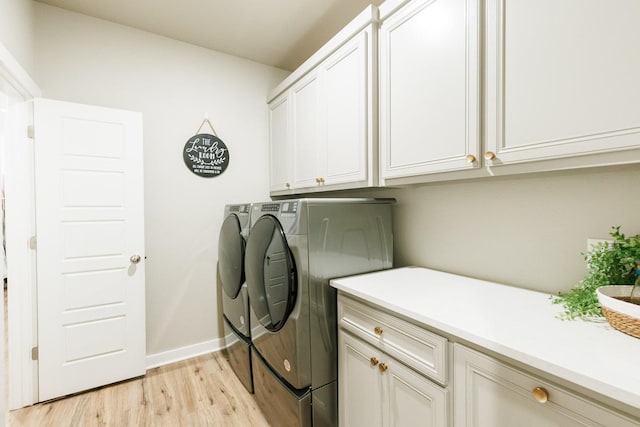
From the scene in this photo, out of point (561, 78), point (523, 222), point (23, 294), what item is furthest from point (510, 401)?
point (23, 294)

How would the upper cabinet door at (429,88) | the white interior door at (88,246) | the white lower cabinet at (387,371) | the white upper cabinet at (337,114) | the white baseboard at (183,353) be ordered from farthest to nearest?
the white baseboard at (183,353) → the white interior door at (88,246) → the white upper cabinet at (337,114) → the upper cabinet door at (429,88) → the white lower cabinet at (387,371)

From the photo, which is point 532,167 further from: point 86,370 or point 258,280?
point 86,370

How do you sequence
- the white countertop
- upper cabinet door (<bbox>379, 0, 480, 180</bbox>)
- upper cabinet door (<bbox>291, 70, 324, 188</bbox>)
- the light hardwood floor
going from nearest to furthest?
the white countertop
upper cabinet door (<bbox>379, 0, 480, 180</bbox>)
the light hardwood floor
upper cabinet door (<bbox>291, 70, 324, 188</bbox>)

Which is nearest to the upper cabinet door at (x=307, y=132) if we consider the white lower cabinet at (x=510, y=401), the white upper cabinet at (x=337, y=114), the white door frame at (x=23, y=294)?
the white upper cabinet at (x=337, y=114)

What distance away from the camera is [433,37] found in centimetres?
132

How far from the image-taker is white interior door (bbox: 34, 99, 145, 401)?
194 cm

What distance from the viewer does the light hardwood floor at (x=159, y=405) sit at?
177cm

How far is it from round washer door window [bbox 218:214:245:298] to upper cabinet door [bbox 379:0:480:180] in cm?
115

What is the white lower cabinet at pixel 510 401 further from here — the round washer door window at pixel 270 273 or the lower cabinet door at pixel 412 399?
the round washer door window at pixel 270 273

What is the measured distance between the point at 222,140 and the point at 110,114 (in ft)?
2.79

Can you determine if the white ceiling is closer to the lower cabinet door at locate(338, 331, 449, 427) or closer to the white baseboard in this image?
the lower cabinet door at locate(338, 331, 449, 427)

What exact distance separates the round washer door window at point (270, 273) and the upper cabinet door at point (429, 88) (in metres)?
0.70

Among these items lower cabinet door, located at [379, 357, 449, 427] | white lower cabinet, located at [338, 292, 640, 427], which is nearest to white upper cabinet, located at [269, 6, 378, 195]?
white lower cabinet, located at [338, 292, 640, 427]

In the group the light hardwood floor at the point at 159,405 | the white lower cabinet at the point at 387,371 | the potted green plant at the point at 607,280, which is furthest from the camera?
the light hardwood floor at the point at 159,405
